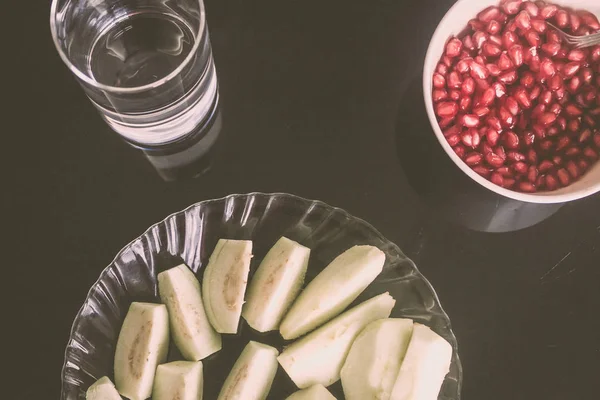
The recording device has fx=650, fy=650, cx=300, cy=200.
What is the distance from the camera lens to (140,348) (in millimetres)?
870

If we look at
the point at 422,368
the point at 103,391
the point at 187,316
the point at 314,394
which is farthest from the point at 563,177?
the point at 103,391

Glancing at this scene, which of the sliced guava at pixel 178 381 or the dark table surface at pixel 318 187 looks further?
the dark table surface at pixel 318 187

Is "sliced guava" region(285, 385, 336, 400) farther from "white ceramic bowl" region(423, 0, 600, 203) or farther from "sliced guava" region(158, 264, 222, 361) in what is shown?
"white ceramic bowl" region(423, 0, 600, 203)

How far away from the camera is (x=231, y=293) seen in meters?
0.87

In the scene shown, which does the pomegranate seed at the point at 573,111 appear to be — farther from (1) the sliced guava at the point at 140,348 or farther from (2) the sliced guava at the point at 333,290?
(1) the sliced guava at the point at 140,348

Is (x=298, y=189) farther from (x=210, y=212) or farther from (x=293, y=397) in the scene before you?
(x=293, y=397)

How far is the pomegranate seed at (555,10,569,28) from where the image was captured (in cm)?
96

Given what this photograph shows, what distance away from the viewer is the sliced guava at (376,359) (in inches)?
33.2

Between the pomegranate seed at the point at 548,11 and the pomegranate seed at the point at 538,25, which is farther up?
the pomegranate seed at the point at 548,11

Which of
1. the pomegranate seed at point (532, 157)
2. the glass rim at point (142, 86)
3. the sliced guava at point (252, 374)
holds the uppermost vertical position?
the glass rim at point (142, 86)

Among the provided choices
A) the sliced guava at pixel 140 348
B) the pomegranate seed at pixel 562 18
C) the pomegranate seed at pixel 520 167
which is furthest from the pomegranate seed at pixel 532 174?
the sliced guava at pixel 140 348

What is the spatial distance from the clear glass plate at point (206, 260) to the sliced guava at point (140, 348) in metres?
0.04

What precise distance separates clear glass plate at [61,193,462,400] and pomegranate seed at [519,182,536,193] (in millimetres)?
189

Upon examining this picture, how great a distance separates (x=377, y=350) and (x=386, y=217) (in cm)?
24
